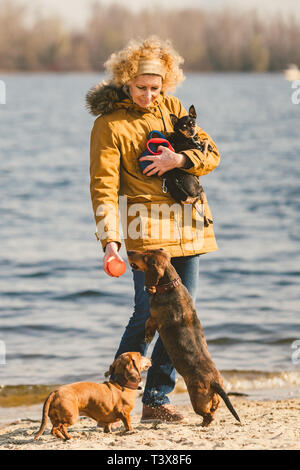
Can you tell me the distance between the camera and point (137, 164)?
4383 millimetres

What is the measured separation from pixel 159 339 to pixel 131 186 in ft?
3.19

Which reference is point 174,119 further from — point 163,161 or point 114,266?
point 114,266

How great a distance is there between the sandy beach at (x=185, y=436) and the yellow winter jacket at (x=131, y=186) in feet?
3.46

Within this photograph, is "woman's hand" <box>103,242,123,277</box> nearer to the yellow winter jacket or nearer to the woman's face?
the yellow winter jacket

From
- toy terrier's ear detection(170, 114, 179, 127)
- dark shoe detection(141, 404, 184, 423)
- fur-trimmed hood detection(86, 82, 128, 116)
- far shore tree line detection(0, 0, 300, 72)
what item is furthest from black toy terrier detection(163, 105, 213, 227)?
far shore tree line detection(0, 0, 300, 72)

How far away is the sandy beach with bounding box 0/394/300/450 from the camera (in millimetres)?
4125

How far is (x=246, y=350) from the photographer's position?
7605 mm

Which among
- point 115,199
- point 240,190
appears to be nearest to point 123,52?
point 115,199

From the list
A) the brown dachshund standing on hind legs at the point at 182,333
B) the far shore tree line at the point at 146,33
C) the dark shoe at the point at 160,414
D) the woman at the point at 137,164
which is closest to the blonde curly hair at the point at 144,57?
the woman at the point at 137,164

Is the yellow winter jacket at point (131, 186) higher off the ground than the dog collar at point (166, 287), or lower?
higher

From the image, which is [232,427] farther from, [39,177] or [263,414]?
[39,177]

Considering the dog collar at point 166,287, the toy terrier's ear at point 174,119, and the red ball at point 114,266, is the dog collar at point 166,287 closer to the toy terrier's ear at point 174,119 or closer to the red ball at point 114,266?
the red ball at point 114,266

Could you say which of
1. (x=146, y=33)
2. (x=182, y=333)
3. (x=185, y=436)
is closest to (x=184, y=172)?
(x=182, y=333)

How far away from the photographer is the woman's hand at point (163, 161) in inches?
168
